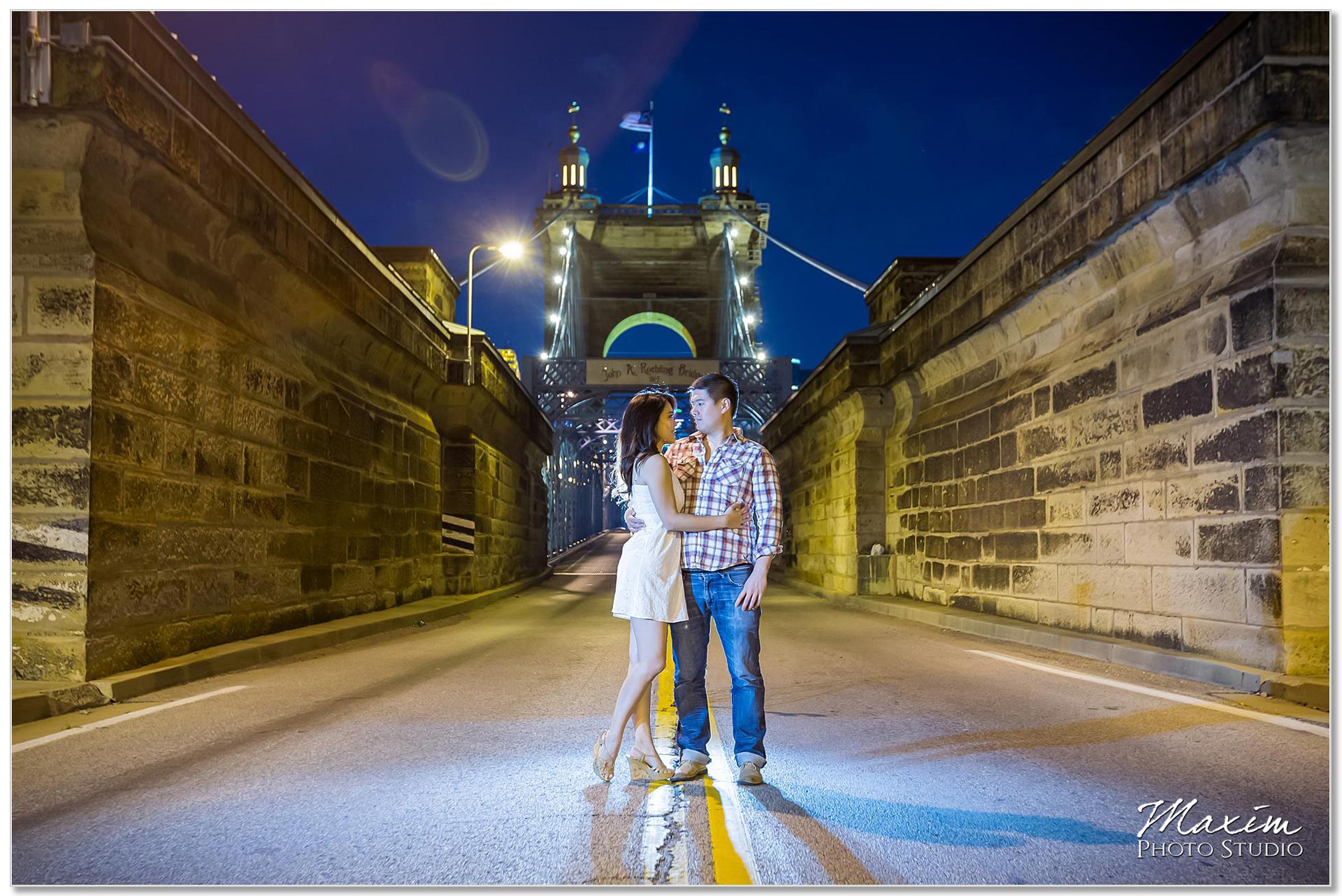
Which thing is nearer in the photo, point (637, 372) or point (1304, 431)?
point (1304, 431)

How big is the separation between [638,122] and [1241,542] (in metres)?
34.9

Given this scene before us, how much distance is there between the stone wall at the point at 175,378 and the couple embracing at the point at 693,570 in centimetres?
409

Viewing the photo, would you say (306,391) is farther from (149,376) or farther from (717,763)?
(717,763)

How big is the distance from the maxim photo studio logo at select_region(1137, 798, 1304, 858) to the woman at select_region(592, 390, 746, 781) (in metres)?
1.75

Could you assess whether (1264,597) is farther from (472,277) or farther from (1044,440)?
(472,277)

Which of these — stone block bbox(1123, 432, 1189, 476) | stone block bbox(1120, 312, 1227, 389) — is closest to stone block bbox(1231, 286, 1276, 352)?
stone block bbox(1120, 312, 1227, 389)

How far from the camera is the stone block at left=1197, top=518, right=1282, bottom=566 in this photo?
625 centimetres

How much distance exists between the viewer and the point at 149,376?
7023mm

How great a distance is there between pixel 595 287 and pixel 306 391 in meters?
56.8

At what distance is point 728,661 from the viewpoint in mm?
4051

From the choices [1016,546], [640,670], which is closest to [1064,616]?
[1016,546]

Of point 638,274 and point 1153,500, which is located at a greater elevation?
point 638,274

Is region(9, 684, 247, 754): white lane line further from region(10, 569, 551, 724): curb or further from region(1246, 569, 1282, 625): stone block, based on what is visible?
region(1246, 569, 1282, 625): stone block

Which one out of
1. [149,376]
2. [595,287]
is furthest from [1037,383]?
[595,287]
